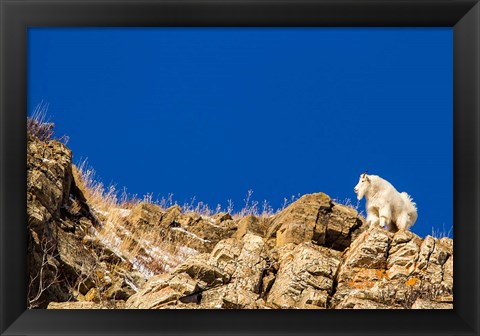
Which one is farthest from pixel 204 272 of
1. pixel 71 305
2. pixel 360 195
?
pixel 360 195

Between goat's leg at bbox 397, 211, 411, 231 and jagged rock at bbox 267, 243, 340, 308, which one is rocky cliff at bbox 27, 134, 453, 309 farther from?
goat's leg at bbox 397, 211, 411, 231

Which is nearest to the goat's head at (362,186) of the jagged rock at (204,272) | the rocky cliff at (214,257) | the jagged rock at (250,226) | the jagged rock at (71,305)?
the rocky cliff at (214,257)

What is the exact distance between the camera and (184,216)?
10.4m

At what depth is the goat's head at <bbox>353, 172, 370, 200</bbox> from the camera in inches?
369

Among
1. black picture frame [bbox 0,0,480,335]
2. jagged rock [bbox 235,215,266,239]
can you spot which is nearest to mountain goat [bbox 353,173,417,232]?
jagged rock [bbox 235,215,266,239]

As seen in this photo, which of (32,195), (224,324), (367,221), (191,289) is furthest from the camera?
(367,221)

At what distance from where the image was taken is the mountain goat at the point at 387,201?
938cm

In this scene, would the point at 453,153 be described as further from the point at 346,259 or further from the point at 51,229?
the point at 51,229
